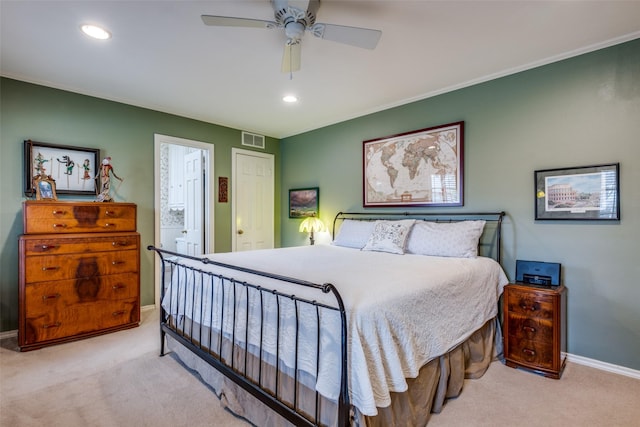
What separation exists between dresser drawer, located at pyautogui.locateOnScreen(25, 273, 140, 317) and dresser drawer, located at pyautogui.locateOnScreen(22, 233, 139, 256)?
28 centimetres

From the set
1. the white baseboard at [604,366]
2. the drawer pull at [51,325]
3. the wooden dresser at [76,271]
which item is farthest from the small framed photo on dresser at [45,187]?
the white baseboard at [604,366]

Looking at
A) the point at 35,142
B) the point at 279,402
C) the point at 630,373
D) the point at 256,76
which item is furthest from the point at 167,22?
the point at 630,373

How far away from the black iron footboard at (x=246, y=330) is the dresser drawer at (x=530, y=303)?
1.82 metres

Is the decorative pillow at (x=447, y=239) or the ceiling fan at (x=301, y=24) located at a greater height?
the ceiling fan at (x=301, y=24)

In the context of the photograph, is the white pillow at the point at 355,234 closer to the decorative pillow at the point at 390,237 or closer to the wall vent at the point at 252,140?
the decorative pillow at the point at 390,237

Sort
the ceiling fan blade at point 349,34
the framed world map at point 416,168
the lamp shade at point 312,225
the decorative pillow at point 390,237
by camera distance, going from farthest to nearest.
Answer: the lamp shade at point 312,225
the framed world map at point 416,168
the decorative pillow at point 390,237
the ceiling fan blade at point 349,34

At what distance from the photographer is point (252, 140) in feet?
16.6

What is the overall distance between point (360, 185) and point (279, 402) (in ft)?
9.99

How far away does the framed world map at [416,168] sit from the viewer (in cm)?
329

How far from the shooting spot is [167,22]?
7.20ft

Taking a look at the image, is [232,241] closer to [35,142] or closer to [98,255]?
[98,255]

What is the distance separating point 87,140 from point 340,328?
3.66m

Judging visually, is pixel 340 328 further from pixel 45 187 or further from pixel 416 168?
pixel 45 187

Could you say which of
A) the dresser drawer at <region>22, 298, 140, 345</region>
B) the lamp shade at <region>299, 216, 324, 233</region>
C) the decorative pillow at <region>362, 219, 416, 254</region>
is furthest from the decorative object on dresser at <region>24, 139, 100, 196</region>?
the decorative pillow at <region>362, 219, 416, 254</region>
